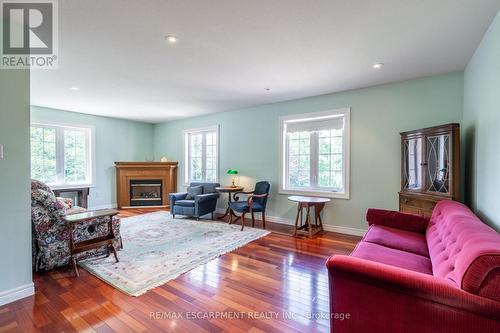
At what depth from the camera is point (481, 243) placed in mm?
1164

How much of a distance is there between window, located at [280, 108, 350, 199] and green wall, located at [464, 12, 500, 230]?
1596mm

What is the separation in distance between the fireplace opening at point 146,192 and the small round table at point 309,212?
4.19 m

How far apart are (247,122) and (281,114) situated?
865 mm

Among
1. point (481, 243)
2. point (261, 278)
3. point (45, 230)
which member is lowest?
point (261, 278)

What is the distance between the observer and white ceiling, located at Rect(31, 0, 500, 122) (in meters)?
2.00

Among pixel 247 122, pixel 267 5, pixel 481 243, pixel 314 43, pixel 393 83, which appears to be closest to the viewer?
pixel 481 243

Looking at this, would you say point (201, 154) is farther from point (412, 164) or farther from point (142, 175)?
point (412, 164)

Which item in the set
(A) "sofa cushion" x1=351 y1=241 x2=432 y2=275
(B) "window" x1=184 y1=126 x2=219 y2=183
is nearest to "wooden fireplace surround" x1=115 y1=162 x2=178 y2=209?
(B) "window" x1=184 y1=126 x2=219 y2=183

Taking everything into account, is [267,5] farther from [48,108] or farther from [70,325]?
[48,108]

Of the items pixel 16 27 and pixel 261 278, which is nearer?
pixel 16 27

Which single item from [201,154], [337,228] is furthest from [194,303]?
[201,154]

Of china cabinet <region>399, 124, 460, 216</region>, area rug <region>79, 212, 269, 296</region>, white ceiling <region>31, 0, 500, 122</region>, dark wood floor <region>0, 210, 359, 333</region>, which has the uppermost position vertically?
white ceiling <region>31, 0, 500, 122</region>

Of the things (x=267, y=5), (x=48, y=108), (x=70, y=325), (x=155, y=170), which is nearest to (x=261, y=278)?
(x=70, y=325)

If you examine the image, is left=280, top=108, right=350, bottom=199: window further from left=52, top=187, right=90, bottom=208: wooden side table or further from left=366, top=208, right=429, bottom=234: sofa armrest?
left=52, top=187, right=90, bottom=208: wooden side table
